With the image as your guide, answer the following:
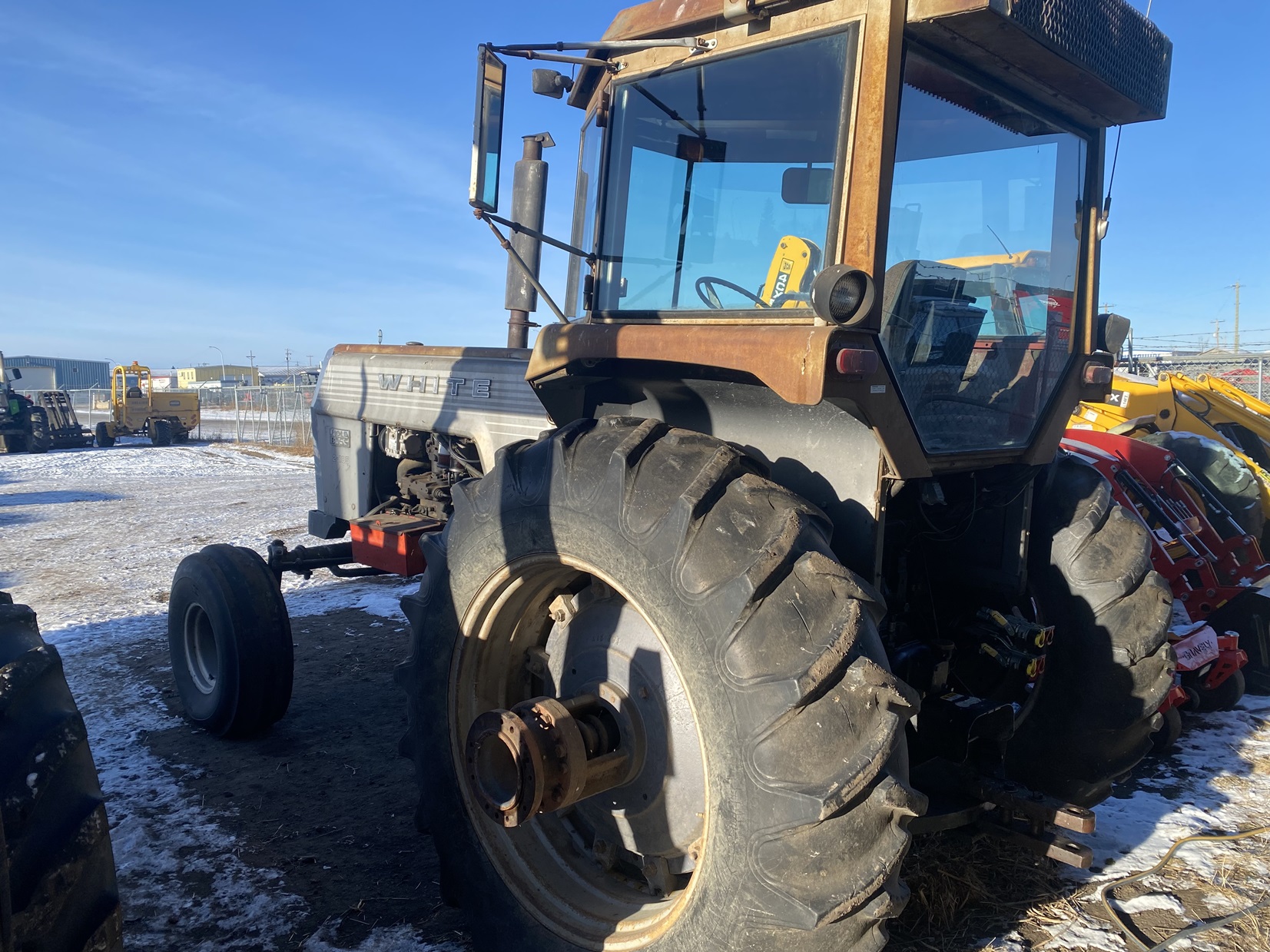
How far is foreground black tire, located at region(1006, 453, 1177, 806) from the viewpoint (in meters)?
2.79

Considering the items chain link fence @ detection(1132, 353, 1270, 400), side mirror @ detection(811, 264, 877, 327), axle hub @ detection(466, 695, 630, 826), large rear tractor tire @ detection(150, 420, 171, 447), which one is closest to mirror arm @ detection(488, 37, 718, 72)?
side mirror @ detection(811, 264, 877, 327)

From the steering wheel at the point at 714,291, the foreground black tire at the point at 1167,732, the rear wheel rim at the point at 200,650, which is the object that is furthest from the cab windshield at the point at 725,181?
the foreground black tire at the point at 1167,732

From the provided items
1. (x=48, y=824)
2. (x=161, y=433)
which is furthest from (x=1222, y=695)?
(x=161, y=433)

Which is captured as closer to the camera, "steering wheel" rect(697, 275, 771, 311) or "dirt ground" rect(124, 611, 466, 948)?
"steering wheel" rect(697, 275, 771, 311)

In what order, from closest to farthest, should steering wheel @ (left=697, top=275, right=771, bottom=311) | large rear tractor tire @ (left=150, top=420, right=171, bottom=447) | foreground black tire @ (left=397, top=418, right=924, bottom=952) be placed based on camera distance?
foreground black tire @ (left=397, top=418, right=924, bottom=952) < steering wheel @ (left=697, top=275, right=771, bottom=311) < large rear tractor tire @ (left=150, top=420, right=171, bottom=447)

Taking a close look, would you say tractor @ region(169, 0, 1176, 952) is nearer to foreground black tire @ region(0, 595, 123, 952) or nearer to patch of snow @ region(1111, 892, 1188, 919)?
patch of snow @ region(1111, 892, 1188, 919)

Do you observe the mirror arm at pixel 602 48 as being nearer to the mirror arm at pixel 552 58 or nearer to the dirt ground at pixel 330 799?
the mirror arm at pixel 552 58

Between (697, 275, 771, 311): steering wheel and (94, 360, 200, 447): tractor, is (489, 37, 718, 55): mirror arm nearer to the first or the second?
(697, 275, 771, 311): steering wheel

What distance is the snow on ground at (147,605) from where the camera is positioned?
2771 millimetres

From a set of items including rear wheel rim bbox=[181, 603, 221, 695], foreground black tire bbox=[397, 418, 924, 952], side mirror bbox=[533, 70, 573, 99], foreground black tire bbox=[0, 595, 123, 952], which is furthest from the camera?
rear wheel rim bbox=[181, 603, 221, 695]

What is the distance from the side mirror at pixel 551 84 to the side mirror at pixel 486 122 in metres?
0.48

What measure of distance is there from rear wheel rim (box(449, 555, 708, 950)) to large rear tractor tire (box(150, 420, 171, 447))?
27237mm

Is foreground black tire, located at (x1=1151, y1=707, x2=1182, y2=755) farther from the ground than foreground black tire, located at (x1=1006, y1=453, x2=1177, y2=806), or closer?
closer

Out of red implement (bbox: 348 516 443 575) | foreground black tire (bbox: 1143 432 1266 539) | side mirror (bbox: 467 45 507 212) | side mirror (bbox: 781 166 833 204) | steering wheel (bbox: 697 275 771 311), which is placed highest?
side mirror (bbox: 467 45 507 212)
